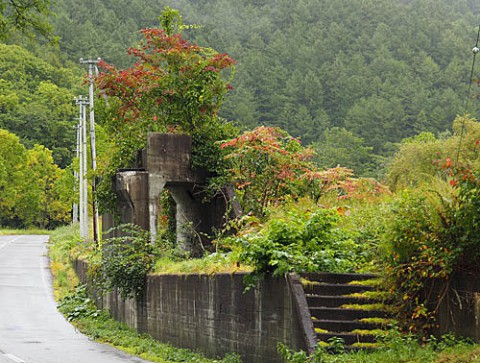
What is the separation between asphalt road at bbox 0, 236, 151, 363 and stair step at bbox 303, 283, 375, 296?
192 inches

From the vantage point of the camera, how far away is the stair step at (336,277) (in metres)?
13.6

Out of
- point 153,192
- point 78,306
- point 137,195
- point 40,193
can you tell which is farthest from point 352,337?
point 40,193

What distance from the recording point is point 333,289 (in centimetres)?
1358

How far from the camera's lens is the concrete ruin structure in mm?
22750

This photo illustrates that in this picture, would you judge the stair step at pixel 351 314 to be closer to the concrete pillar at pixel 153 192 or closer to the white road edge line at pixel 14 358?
the white road edge line at pixel 14 358

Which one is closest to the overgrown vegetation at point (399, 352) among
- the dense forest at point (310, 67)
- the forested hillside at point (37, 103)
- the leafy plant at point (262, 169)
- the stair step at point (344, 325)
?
the stair step at point (344, 325)

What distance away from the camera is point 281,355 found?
1298cm

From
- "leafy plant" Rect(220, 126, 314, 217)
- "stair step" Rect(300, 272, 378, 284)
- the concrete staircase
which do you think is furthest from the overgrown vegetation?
"leafy plant" Rect(220, 126, 314, 217)

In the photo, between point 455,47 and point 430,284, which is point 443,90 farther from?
point 430,284

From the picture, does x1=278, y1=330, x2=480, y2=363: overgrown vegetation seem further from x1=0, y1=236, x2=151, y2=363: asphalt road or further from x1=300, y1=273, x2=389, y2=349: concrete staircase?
x1=0, y1=236, x2=151, y2=363: asphalt road

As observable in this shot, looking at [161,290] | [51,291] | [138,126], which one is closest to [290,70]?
[51,291]

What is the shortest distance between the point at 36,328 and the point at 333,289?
13.0m

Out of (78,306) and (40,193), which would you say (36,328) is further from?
(40,193)

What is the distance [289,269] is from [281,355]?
4.26 ft
